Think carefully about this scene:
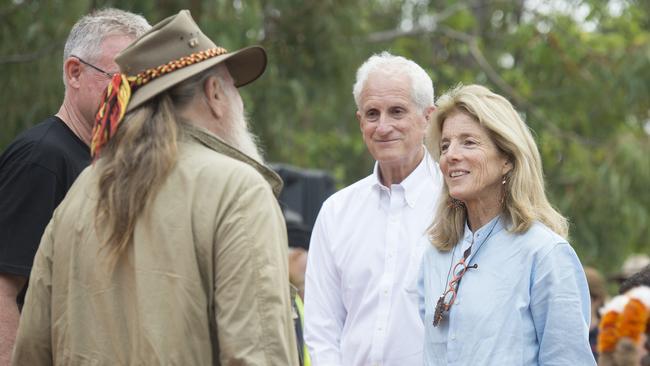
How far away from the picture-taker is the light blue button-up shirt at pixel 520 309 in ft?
13.5

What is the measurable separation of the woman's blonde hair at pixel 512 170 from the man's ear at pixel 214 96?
112 centimetres

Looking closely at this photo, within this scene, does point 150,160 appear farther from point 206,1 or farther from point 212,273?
point 206,1

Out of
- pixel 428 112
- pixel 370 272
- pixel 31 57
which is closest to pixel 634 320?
pixel 370 272

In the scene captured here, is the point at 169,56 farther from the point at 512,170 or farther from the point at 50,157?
the point at 512,170

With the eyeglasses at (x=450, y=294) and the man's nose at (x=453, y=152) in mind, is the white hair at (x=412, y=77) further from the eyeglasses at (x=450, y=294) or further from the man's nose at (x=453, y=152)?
the eyeglasses at (x=450, y=294)

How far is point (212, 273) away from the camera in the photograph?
3457 millimetres

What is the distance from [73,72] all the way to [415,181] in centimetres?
147

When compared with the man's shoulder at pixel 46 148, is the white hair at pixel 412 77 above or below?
above

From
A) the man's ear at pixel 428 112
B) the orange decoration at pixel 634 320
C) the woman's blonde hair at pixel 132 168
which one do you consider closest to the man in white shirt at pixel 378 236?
the man's ear at pixel 428 112

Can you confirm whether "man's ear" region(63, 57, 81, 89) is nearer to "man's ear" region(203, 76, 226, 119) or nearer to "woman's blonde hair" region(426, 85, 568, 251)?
A: "man's ear" region(203, 76, 226, 119)

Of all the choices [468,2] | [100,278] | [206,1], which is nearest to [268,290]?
[100,278]

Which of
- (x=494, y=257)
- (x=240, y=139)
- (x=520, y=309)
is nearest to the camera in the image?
(x=240, y=139)

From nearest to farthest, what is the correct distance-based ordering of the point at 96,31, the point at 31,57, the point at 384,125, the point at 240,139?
the point at 240,139
the point at 96,31
the point at 384,125
the point at 31,57

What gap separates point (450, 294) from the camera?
4340 mm
